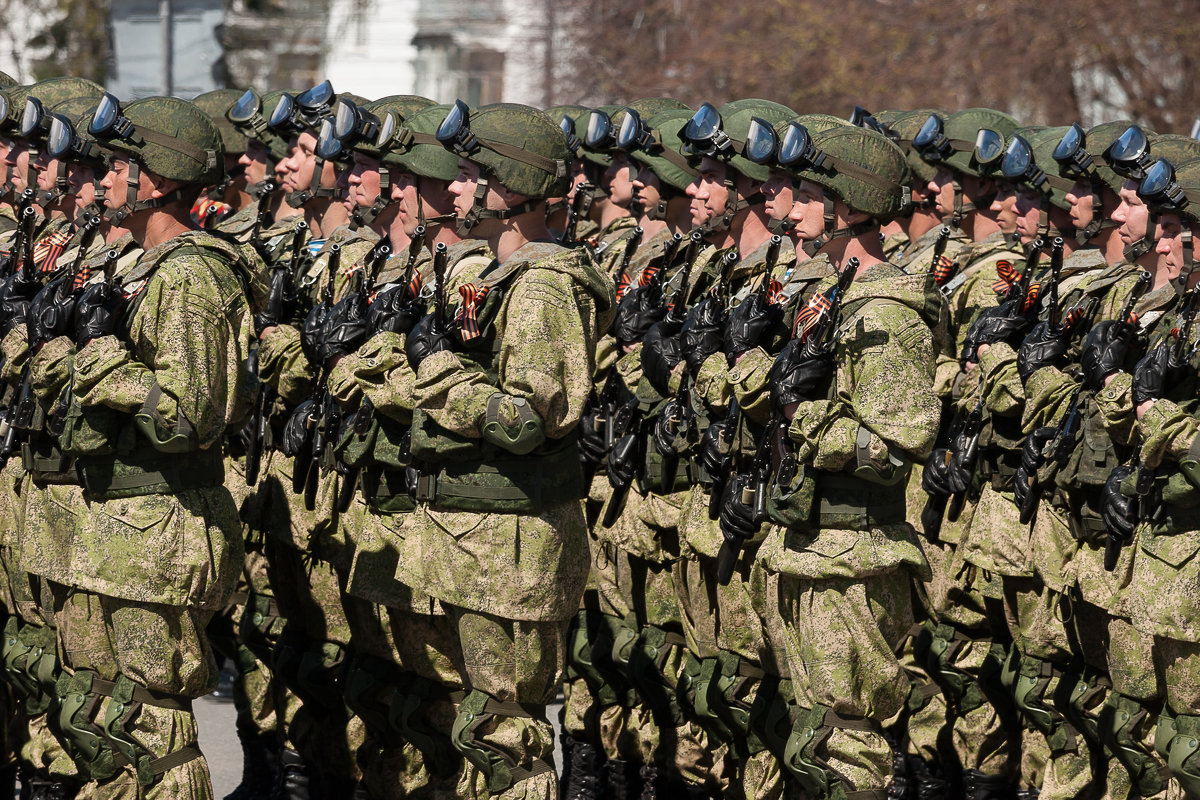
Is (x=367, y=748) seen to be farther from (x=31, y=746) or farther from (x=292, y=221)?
(x=292, y=221)

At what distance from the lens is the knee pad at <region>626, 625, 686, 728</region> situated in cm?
746

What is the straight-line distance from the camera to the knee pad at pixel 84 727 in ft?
19.8

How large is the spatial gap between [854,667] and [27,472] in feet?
10.7

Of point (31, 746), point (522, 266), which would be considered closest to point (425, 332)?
point (522, 266)

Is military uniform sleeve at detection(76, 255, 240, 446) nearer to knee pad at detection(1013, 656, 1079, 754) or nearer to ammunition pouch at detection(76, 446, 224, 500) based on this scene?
ammunition pouch at detection(76, 446, 224, 500)

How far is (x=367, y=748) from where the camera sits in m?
7.14

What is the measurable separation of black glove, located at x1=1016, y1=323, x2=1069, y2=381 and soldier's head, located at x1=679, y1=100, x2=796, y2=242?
126cm

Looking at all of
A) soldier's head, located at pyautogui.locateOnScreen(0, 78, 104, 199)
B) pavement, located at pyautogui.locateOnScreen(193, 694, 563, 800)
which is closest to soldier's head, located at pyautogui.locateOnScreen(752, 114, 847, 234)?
pavement, located at pyautogui.locateOnScreen(193, 694, 563, 800)

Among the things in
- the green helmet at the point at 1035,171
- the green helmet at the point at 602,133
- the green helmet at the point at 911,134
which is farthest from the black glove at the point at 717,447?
the green helmet at the point at 911,134

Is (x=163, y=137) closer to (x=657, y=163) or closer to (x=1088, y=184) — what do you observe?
(x=657, y=163)

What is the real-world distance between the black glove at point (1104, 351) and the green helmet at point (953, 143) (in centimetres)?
256

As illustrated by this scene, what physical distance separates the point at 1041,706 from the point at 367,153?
3.76 metres

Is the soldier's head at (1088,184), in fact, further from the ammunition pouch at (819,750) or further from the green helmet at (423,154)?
the ammunition pouch at (819,750)

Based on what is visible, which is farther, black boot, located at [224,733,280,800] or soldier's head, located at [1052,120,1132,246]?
black boot, located at [224,733,280,800]
